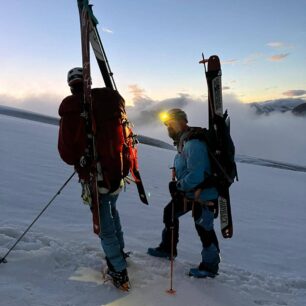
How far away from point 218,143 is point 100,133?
1.55 metres

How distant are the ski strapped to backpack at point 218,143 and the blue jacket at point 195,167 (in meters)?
0.09

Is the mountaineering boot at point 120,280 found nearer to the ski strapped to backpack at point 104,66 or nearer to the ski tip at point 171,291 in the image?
the ski tip at point 171,291

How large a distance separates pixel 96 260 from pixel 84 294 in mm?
846

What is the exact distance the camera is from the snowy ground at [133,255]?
12.7ft

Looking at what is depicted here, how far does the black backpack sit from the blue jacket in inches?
2.8

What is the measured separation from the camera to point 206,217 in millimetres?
4684

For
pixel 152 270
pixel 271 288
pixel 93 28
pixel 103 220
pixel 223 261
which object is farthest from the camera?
pixel 223 261

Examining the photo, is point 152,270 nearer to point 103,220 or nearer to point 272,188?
point 103,220

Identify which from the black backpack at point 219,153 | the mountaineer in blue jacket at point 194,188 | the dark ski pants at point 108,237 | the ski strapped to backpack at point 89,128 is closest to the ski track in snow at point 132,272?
the dark ski pants at point 108,237

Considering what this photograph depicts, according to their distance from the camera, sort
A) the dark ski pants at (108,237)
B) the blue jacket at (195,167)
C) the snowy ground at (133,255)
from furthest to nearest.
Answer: the blue jacket at (195,167)
the dark ski pants at (108,237)
the snowy ground at (133,255)

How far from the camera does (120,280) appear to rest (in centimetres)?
399

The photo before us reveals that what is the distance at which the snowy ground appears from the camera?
388cm

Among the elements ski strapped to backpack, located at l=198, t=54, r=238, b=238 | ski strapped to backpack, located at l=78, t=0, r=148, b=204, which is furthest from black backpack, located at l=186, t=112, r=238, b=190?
ski strapped to backpack, located at l=78, t=0, r=148, b=204

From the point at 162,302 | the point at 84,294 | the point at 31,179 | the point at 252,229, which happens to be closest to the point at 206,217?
the point at 162,302
